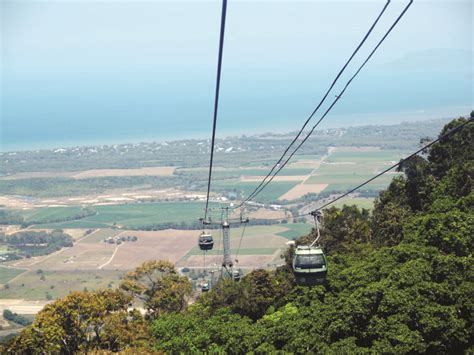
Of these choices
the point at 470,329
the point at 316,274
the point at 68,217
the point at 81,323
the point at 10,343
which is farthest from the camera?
the point at 68,217

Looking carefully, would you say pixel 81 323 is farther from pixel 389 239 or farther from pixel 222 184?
pixel 222 184

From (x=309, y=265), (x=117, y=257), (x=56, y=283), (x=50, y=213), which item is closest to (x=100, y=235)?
(x=117, y=257)

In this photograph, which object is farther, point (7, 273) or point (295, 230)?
point (295, 230)

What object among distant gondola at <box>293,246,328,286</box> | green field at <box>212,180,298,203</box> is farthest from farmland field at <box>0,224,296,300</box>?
distant gondola at <box>293,246,328,286</box>

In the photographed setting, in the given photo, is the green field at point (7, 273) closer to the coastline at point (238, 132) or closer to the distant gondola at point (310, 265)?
the distant gondola at point (310, 265)

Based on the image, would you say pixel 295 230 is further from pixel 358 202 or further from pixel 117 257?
pixel 117 257

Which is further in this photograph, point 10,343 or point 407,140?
point 407,140

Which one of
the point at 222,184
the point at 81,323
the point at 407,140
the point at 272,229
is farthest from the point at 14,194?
the point at 81,323
